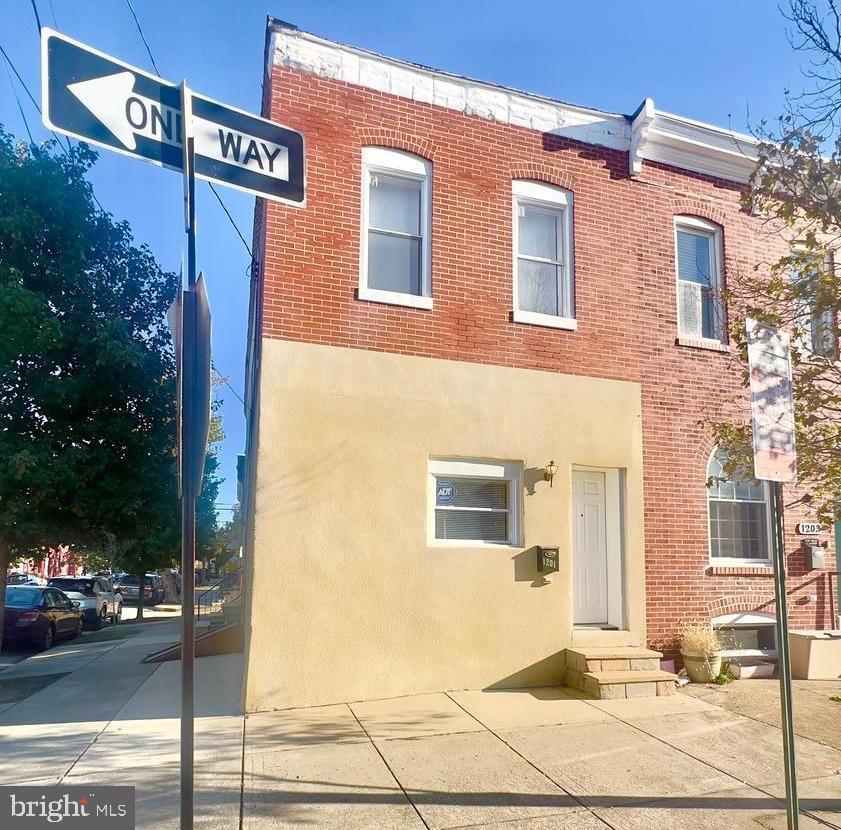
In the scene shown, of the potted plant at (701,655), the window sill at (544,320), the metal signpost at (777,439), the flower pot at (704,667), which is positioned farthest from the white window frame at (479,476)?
the metal signpost at (777,439)

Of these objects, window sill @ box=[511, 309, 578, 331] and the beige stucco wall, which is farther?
window sill @ box=[511, 309, 578, 331]

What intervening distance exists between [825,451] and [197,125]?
543 cm

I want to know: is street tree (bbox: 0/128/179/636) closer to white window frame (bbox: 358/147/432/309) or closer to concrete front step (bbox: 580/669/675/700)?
white window frame (bbox: 358/147/432/309)

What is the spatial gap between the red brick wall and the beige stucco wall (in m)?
0.43

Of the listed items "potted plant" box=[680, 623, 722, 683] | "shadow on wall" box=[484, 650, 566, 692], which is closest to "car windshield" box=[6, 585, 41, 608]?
"shadow on wall" box=[484, 650, 566, 692]

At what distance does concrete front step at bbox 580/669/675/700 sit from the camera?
7776 mm

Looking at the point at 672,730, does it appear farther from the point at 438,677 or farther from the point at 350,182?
the point at 350,182

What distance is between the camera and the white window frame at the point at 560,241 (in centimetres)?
917

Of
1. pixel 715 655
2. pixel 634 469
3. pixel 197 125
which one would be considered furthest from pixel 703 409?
pixel 197 125

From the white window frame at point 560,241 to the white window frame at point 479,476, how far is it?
5.92ft

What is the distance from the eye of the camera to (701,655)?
8.84 metres

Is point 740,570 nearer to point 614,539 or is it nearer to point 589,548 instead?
point 614,539

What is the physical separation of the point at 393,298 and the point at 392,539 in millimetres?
2700

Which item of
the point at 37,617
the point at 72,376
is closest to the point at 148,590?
the point at 37,617
